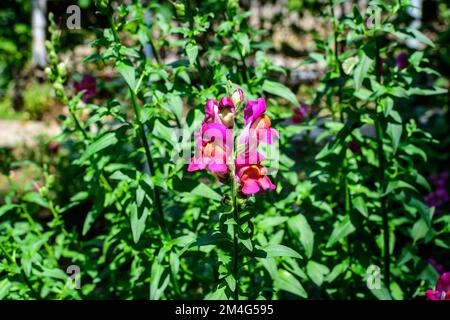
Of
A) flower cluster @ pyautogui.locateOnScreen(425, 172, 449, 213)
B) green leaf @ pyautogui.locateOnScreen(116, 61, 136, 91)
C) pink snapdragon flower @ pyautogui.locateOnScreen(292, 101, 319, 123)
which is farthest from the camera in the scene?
flower cluster @ pyautogui.locateOnScreen(425, 172, 449, 213)

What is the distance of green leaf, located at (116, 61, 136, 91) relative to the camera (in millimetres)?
2086

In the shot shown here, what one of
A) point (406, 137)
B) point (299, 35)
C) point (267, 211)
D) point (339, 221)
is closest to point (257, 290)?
point (267, 211)

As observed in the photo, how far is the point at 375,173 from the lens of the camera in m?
2.82

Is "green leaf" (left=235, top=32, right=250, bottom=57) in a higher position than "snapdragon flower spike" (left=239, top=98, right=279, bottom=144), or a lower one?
higher

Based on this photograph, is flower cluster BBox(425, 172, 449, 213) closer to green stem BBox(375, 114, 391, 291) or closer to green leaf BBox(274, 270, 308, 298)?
green stem BBox(375, 114, 391, 291)

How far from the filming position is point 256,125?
5.79 feet

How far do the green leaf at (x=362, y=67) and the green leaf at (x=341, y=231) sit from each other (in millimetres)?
687

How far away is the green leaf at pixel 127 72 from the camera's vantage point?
2.09m

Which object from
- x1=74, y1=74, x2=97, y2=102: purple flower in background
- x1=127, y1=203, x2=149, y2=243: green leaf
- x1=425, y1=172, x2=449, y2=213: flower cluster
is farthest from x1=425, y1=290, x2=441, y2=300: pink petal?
x1=74, y1=74, x2=97, y2=102: purple flower in background

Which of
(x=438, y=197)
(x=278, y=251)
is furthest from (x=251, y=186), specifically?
(x=438, y=197)

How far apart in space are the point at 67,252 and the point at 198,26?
1383mm

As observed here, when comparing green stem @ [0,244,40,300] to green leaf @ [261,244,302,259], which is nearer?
green leaf @ [261,244,302,259]

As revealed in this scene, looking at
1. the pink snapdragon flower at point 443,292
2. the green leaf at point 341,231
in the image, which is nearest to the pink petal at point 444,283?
the pink snapdragon flower at point 443,292

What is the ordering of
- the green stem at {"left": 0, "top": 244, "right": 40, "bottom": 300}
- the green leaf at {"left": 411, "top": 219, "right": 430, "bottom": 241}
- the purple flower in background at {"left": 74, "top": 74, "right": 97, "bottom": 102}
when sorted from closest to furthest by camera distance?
the green stem at {"left": 0, "top": 244, "right": 40, "bottom": 300}, the green leaf at {"left": 411, "top": 219, "right": 430, "bottom": 241}, the purple flower in background at {"left": 74, "top": 74, "right": 97, "bottom": 102}
